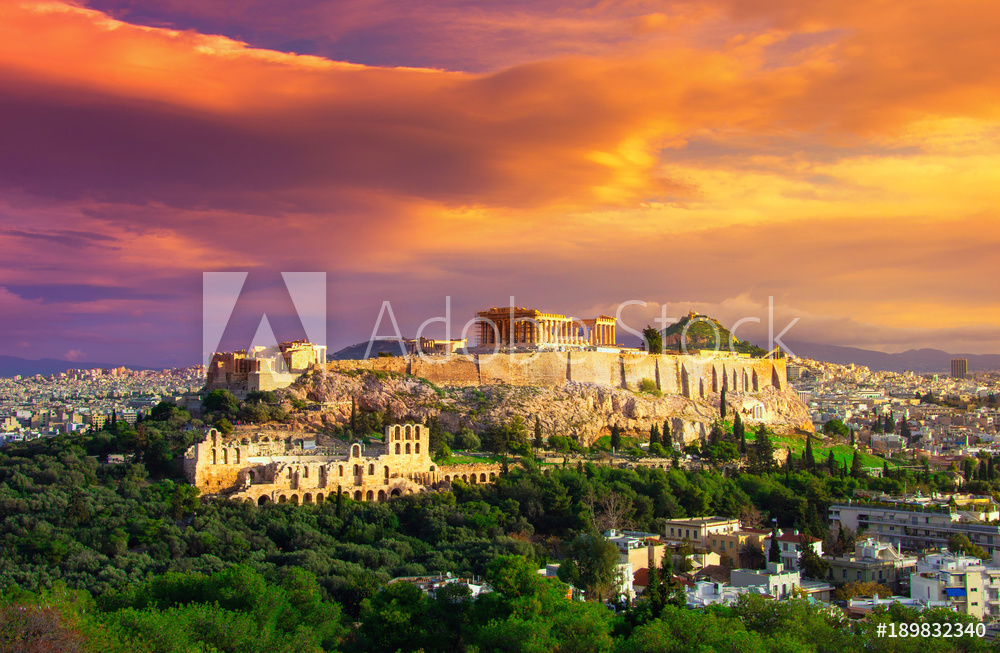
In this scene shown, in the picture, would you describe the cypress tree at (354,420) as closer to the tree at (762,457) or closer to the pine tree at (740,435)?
the tree at (762,457)

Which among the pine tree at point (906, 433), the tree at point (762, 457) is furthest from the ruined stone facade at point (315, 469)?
the pine tree at point (906, 433)

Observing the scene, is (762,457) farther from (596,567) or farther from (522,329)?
(596,567)

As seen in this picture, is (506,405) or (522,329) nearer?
(506,405)

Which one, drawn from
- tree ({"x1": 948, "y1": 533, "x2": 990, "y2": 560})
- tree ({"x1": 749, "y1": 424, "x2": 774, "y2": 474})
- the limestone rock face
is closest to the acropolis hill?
the limestone rock face

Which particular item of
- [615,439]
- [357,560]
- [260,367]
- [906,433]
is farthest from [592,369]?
[906,433]

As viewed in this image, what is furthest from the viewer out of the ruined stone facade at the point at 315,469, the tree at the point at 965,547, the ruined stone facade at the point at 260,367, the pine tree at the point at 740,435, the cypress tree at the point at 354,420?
the pine tree at the point at 740,435

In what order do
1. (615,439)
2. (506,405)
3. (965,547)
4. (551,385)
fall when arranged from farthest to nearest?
1. (551,385)
2. (506,405)
3. (615,439)
4. (965,547)

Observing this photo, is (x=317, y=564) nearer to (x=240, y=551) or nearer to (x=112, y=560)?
(x=240, y=551)
